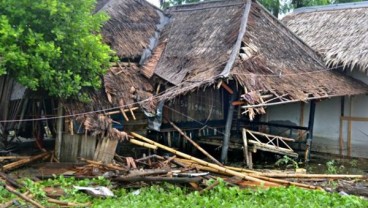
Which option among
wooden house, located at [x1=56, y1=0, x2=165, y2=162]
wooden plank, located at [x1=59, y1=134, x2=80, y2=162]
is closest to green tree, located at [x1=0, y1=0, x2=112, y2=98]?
wooden house, located at [x1=56, y1=0, x2=165, y2=162]

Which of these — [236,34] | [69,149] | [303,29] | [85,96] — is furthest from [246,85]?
[303,29]

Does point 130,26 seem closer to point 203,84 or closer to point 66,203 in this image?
point 203,84

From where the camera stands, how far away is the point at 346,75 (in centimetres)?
1436

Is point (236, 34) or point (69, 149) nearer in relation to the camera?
point (69, 149)

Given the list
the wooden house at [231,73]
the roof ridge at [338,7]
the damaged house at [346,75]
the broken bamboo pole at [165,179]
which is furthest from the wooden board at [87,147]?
the roof ridge at [338,7]

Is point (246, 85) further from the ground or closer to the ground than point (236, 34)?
closer to the ground

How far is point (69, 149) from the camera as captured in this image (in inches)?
431

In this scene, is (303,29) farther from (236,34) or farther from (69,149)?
(69,149)

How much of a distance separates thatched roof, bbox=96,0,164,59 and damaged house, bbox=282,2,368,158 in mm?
5487

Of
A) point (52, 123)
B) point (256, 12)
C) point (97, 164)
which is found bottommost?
point (97, 164)

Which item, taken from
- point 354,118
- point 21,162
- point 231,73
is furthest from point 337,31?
point 21,162

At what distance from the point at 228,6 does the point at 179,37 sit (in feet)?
6.13

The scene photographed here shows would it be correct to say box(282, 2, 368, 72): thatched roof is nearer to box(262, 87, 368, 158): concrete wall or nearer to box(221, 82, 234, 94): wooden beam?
box(262, 87, 368, 158): concrete wall

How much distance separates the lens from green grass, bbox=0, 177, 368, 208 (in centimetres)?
727
